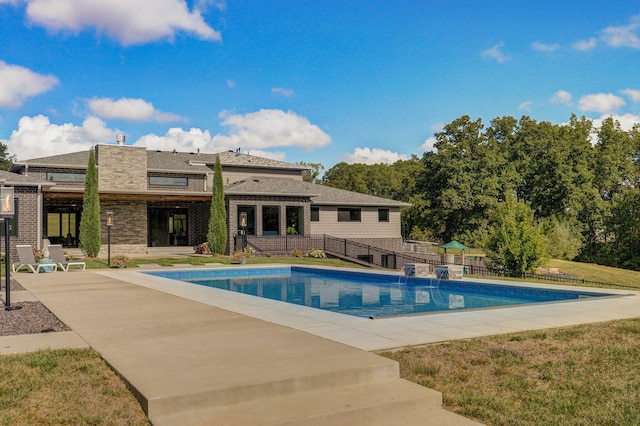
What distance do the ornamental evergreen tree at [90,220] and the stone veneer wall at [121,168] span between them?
3902 millimetres

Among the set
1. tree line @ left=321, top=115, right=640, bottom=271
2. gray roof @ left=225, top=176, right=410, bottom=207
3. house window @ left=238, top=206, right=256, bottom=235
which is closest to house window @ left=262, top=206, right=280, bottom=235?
house window @ left=238, top=206, right=256, bottom=235

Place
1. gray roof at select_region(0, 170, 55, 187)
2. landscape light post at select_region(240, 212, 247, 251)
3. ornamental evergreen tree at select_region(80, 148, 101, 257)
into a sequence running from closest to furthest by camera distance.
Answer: gray roof at select_region(0, 170, 55, 187) → ornamental evergreen tree at select_region(80, 148, 101, 257) → landscape light post at select_region(240, 212, 247, 251)

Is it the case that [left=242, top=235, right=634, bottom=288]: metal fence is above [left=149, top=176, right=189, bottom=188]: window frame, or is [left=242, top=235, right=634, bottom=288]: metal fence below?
below

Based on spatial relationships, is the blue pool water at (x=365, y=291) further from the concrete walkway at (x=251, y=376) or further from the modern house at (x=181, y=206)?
the modern house at (x=181, y=206)

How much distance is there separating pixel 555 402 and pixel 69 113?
35377 mm

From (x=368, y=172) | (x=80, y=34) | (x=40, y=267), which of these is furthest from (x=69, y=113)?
(x=368, y=172)

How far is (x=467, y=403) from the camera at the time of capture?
464 cm

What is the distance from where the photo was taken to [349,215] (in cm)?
3253

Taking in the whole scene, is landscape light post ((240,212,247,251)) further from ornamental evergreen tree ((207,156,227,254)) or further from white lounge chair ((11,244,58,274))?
white lounge chair ((11,244,58,274))

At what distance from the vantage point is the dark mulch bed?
7391 millimetres

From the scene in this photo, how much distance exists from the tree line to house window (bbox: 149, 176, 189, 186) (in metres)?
21.7

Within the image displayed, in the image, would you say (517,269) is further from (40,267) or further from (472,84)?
(40,267)

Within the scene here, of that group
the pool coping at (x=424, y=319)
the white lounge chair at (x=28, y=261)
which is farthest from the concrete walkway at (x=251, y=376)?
the white lounge chair at (x=28, y=261)

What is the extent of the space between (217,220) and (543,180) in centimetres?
2994
